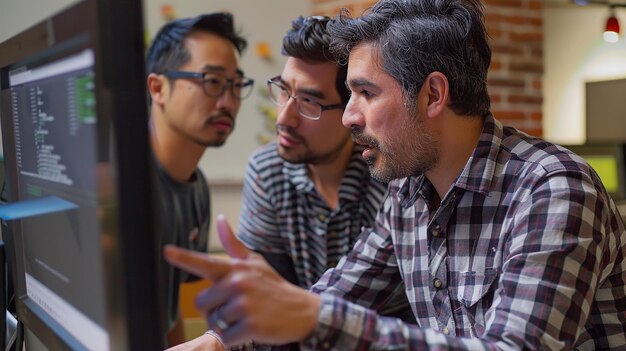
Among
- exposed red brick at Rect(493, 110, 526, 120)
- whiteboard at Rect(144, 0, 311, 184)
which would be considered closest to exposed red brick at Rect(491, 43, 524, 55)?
exposed red brick at Rect(493, 110, 526, 120)

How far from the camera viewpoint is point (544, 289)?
2.75 ft

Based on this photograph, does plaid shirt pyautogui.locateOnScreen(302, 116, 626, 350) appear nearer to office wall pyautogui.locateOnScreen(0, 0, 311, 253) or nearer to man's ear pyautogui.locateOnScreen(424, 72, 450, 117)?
man's ear pyautogui.locateOnScreen(424, 72, 450, 117)

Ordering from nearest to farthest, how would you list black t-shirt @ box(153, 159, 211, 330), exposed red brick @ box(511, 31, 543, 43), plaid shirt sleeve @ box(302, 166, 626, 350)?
plaid shirt sleeve @ box(302, 166, 626, 350)
black t-shirt @ box(153, 159, 211, 330)
exposed red brick @ box(511, 31, 543, 43)

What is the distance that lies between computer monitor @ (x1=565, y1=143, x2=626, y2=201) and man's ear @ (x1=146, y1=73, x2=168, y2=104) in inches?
74.3

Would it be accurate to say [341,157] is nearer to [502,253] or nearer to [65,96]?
[502,253]

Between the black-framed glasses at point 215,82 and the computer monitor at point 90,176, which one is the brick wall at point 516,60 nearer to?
the black-framed glasses at point 215,82

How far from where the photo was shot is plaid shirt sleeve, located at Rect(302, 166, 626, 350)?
0.71 metres

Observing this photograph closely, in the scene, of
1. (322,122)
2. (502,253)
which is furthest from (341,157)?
(502,253)

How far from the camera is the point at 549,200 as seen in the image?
3.01ft

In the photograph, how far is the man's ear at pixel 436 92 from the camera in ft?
3.72

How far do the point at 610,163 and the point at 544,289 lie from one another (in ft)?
8.27

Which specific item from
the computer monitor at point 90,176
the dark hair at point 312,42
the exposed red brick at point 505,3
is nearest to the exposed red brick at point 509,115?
the exposed red brick at point 505,3

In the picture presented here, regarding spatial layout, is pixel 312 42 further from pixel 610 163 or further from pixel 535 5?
pixel 535 5

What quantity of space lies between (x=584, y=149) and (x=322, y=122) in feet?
5.69
